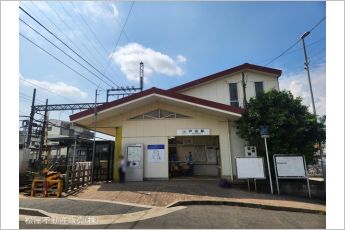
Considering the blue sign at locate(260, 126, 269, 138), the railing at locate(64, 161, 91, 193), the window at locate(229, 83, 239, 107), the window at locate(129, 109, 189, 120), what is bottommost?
the railing at locate(64, 161, 91, 193)

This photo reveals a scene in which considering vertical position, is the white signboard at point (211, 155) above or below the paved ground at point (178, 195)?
above

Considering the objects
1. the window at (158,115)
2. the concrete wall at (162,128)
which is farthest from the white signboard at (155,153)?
the window at (158,115)

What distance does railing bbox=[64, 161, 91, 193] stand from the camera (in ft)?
29.3

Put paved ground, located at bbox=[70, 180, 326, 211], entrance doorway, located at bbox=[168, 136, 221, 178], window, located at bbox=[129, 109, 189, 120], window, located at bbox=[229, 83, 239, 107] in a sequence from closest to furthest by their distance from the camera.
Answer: paved ground, located at bbox=[70, 180, 326, 211] → window, located at bbox=[129, 109, 189, 120] → entrance doorway, located at bbox=[168, 136, 221, 178] → window, located at bbox=[229, 83, 239, 107]

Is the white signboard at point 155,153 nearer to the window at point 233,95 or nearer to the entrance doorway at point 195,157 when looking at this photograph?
the entrance doorway at point 195,157

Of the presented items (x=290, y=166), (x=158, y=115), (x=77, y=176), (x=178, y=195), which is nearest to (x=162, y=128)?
(x=158, y=115)

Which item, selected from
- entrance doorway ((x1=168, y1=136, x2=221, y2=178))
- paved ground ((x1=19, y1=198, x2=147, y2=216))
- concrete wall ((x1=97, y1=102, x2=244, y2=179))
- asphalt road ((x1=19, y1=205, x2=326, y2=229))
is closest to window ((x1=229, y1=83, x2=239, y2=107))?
entrance doorway ((x1=168, y1=136, x2=221, y2=178))

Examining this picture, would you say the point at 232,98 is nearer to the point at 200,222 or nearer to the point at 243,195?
Answer: the point at 243,195

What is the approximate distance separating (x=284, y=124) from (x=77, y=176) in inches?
368

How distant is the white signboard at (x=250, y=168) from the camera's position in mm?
9414

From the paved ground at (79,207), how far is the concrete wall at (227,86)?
410 inches

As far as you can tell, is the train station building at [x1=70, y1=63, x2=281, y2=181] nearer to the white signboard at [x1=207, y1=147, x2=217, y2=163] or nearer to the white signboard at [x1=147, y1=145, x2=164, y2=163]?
the white signboard at [x1=147, y1=145, x2=164, y2=163]

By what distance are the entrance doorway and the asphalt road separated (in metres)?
7.55
